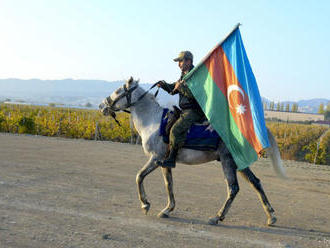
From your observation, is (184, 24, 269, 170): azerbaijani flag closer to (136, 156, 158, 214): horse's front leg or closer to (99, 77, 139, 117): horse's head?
(99, 77, 139, 117): horse's head

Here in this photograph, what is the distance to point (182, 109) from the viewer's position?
6.67 metres

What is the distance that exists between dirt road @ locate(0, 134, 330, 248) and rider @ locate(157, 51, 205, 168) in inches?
51.4

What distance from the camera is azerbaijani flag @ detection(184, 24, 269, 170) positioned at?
623 centimetres

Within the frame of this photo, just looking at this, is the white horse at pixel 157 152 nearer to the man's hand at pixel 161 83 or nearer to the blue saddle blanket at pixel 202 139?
the blue saddle blanket at pixel 202 139

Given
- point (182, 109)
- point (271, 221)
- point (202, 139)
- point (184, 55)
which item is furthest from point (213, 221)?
point (184, 55)

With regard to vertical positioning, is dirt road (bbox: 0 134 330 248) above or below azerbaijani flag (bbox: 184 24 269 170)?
below

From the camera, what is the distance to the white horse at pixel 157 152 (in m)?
6.43

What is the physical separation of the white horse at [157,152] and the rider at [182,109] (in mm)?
212

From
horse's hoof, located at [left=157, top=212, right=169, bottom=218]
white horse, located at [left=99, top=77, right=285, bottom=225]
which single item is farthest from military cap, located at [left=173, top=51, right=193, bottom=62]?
horse's hoof, located at [left=157, top=212, right=169, bottom=218]

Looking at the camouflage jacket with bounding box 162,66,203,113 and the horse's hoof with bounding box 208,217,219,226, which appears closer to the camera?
the horse's hoof with bounding box 208,217,219,226

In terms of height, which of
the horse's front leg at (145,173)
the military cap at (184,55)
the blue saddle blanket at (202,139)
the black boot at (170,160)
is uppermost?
the military cap at (184,55)

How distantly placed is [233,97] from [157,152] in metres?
1.75

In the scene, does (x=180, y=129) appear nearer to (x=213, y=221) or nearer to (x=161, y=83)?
(x=161, y=83)

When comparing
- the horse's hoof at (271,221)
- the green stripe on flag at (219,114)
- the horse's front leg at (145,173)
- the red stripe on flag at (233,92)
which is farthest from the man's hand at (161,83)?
the horse's hoof at (271,221)
